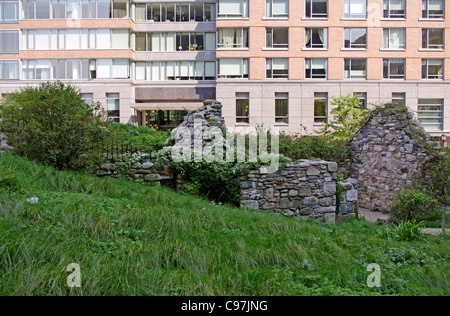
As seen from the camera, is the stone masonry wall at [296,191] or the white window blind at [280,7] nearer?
the stone masonry wall at [296,191]

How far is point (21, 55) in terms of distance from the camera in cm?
3559

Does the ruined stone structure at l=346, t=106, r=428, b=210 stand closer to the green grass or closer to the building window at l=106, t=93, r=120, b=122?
the green grass

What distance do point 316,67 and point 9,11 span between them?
103ft

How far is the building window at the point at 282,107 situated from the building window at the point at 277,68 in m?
1.93

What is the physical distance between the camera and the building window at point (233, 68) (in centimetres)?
3484

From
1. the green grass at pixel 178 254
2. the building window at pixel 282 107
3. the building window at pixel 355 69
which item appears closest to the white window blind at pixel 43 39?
the building window at pixel 282 107

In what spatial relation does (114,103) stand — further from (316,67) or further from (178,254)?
(178,254)

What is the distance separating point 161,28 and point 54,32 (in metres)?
10.7

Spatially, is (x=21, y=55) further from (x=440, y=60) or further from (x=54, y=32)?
(x=440, y=60)

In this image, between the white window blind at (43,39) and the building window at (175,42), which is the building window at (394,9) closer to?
the building window at (175,42)

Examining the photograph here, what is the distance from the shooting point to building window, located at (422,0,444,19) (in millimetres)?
34406

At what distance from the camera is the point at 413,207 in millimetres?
10734

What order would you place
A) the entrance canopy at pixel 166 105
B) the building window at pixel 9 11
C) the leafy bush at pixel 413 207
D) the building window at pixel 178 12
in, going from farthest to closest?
1. the building window at pixel 178 12
2. the building window at pixel 9 11
3. the entrance canopy at pixel 166 105
4. the leafy bush at pixel 413 207
